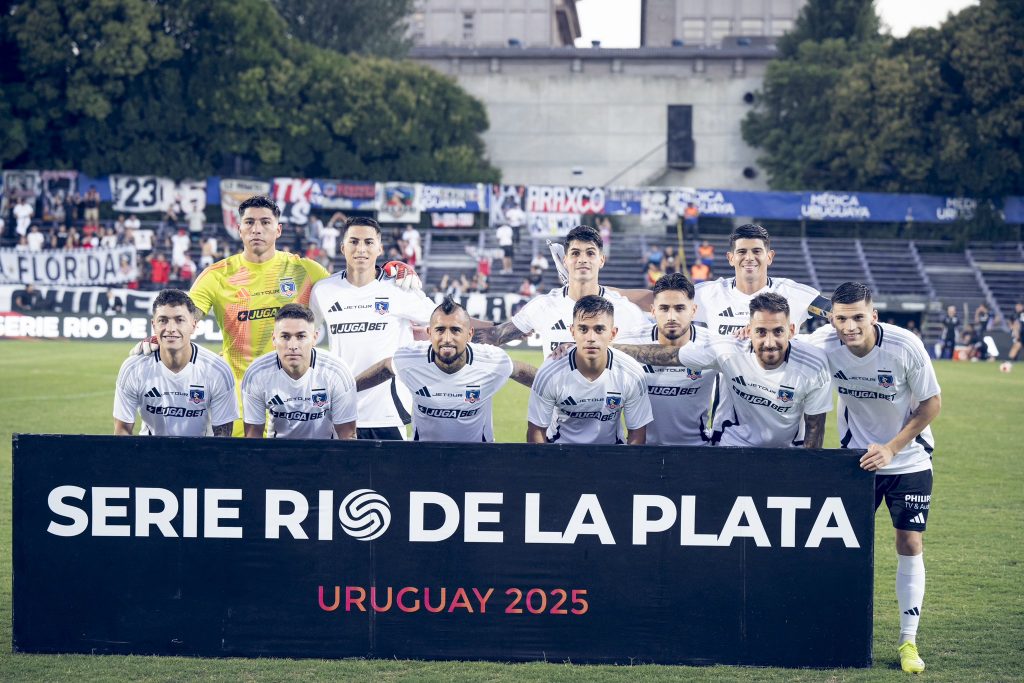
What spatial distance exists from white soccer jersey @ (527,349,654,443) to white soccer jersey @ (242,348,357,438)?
123 cm

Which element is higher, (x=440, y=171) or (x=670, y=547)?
(x=440, y=171)

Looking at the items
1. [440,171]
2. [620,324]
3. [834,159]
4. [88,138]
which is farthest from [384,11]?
[620,324]

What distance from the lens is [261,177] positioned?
148 feet

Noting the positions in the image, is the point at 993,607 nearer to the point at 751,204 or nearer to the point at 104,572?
the point at 104,572

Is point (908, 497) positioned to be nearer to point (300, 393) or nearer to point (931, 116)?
point (300, 393)

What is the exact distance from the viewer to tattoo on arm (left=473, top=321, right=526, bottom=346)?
816 cm

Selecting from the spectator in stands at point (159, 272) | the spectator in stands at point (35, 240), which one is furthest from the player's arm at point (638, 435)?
the spectator in stands at point (35, 240)

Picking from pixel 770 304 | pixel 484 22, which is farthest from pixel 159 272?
pixel 484 22

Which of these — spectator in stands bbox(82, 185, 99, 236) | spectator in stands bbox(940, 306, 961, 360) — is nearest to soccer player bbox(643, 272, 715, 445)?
spectator in stands bbox(940, 306, 961, 360)

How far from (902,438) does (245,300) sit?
15.5ft

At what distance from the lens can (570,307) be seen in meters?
8.46

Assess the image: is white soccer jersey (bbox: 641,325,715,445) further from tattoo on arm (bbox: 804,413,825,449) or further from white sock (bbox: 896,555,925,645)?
white sock (bbox: 896,555,925,645)

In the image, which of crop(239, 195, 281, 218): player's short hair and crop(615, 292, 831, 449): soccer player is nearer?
crop(615, 292, 831, 449): soccer player

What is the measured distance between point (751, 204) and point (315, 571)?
128 ft
